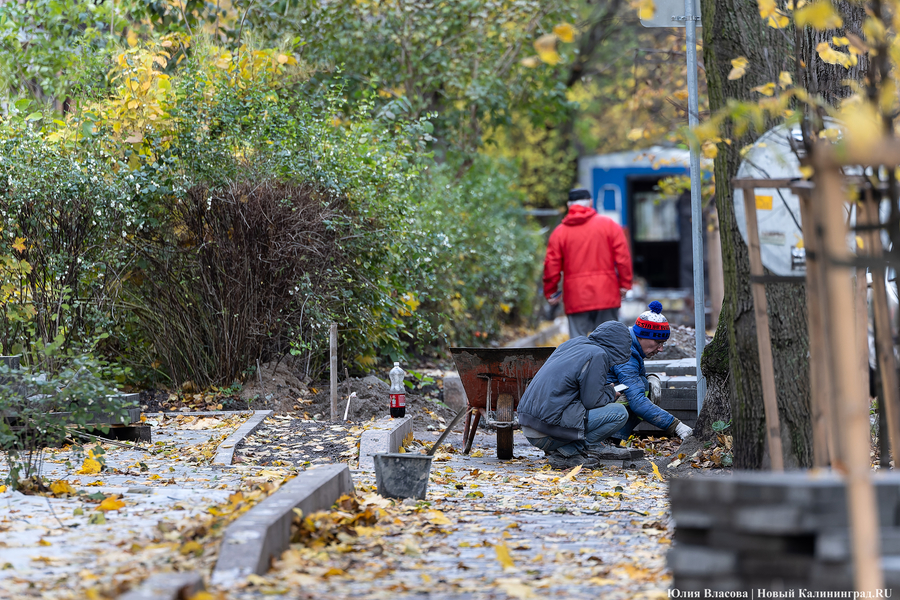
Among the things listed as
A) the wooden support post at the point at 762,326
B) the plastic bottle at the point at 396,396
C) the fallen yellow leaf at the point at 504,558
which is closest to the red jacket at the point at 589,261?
the plastic bottle at the point at 396,396

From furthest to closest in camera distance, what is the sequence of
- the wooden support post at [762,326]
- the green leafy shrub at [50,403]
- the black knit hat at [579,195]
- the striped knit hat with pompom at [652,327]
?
the black knit hat at [579,195]
the striped knit hat with pompom at [652,327]
the green leafy shrub at [50,403]
the wooden support post at [762,326]

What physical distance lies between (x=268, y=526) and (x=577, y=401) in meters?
3.67

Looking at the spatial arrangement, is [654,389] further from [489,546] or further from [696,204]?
[489,546]

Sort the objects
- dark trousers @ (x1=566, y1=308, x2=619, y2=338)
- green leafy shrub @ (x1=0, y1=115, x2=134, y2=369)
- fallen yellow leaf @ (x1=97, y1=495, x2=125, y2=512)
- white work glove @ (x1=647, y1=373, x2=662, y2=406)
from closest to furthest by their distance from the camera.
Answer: fallen yellow leaf @ (x1=97, y1=495, x2=125, y2=512) < white work glove @ (x1=647, y1=373, x2=662, y2=406) < green leafy shrub @ (x1=0, y1=115, x2=134, y2=369) < dark trousers @ (x1=566, y1=308, x2=619, y2=338)

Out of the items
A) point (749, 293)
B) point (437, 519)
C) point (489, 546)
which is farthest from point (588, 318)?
point (489, 546)

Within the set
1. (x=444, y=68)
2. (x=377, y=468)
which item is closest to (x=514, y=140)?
(x=444, y=68)

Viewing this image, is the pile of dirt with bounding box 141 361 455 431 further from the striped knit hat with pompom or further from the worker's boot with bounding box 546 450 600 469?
the striped knit hat with pompom

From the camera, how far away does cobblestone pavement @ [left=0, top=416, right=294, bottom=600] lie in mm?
3812

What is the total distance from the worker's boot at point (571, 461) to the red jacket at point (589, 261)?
307 cm

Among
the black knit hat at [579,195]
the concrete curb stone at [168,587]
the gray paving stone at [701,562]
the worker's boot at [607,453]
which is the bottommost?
the worker's boot at [607,453]

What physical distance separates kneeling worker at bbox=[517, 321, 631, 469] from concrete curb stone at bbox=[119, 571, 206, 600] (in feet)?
13.3

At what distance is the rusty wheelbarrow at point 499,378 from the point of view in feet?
25.4

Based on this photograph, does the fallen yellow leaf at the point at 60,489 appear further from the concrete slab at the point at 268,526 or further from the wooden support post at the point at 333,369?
the wooden support post at the point at 333,369

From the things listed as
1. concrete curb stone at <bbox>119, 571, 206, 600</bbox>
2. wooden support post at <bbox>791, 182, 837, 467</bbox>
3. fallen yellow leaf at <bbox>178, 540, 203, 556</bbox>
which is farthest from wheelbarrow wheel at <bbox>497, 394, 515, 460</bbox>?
concrete curb stone at <bbox>119, 571, 206, 600</bbox>
